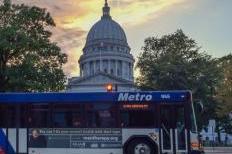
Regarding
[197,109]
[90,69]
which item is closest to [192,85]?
[197,109]

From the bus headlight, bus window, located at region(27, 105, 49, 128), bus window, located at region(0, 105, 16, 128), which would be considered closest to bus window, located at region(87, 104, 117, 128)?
the bus headlight

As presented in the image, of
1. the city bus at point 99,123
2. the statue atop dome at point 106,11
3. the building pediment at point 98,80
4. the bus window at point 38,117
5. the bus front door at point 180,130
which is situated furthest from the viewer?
the statue atop dome at point 106,11

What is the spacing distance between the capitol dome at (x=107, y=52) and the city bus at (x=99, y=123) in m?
139

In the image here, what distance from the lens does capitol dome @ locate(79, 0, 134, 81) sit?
172 m

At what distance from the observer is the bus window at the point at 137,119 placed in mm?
26359

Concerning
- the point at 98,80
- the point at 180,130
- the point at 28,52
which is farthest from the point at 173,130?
the point at 98,80

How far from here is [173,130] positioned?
85.4 feet

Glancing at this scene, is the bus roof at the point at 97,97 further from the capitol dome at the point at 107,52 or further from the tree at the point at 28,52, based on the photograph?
the capitol dome at the point at 107,52

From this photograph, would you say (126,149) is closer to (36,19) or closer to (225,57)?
(36,19)

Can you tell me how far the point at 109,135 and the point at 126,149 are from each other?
953 mm

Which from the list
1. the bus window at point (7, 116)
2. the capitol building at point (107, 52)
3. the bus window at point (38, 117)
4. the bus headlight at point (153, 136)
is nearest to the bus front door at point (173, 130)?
the bus headlight at point (153, 136)

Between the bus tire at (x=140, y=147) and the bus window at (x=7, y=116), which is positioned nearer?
the bus tire at (x=140, y=147)

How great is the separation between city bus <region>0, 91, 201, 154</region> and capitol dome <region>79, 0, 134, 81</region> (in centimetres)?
13895

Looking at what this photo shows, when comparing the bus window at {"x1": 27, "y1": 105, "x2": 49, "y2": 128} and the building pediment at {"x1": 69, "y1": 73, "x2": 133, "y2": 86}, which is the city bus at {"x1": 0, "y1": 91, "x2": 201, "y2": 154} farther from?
the building pediment at {"x1": 69, "y1": 73, "x2": 133, "y2": 86}
